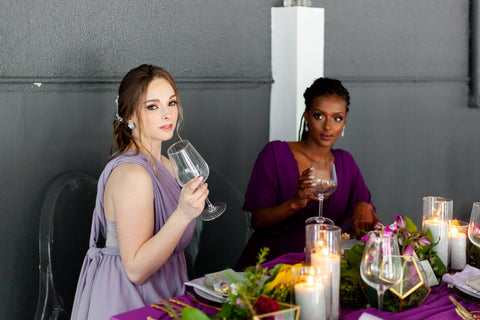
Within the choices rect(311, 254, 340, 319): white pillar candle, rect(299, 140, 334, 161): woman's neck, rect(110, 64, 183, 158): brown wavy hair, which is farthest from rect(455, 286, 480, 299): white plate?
rect(299, 140, 334, 161): woman's neck

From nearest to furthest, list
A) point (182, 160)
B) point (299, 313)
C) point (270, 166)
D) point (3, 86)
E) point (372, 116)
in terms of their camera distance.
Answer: point (299, 313) < point (182, 160) < point (3, 86) < point (270, 166) < point (372, 116)

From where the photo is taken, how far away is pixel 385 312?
57.6 inches

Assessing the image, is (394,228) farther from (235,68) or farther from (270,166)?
(235,68)

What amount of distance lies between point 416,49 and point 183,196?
296cm

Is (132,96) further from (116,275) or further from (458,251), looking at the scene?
(458,251)

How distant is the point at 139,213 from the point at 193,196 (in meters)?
0.22

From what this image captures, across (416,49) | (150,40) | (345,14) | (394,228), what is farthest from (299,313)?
(416,49)

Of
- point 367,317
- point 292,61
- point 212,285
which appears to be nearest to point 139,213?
point 212,285

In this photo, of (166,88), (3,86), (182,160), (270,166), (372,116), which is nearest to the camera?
(182,160)

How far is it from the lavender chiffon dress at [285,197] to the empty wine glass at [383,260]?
1.12 metres

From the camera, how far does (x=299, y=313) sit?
129 centimetres

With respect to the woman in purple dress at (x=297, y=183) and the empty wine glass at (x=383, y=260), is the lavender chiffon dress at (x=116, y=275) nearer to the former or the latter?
the woman in purple dress at (x=297, y=183)

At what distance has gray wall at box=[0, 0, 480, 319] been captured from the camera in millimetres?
2232

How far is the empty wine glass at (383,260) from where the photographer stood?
1341 mm
